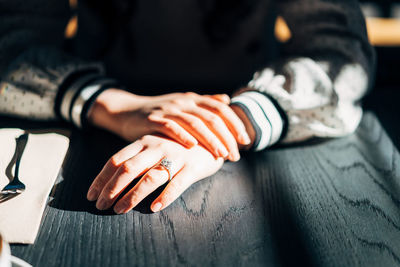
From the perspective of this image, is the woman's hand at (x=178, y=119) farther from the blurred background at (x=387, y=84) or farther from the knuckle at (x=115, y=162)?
the blurred background at (x=387, y=84)

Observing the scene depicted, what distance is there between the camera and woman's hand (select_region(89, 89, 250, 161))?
1.48ft

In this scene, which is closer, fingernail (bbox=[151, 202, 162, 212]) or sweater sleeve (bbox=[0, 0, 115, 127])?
fingernail (bbox=[151, 202, 162, 212])

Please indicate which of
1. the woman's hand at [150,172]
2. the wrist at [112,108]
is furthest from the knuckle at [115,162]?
the wrist at [112,108]

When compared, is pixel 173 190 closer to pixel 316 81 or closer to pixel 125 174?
pixel 125 174

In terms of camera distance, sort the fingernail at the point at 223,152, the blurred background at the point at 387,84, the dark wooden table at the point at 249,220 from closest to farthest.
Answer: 1. the dark wooden table at the point at 249,220
2. the fingernail at the point at 223,152
3. the blurred background at the point at 387,84

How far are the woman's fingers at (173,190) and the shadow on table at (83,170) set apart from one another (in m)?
0.01

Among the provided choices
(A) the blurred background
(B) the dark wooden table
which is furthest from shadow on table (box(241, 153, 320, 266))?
(A) the blurred background

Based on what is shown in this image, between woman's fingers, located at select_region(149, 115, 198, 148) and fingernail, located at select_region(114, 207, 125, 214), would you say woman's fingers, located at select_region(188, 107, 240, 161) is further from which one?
fingernail, located at select_region(114, 207, 125, 214)

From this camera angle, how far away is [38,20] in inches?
25.4

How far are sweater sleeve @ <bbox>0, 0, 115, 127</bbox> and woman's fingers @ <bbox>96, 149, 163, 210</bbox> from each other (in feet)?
0.54

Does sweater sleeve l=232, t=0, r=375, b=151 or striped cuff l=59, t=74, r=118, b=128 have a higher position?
striped cuff l=59, t=74, r=118, b=128

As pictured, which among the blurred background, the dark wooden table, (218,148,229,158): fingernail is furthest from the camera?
the blurred background

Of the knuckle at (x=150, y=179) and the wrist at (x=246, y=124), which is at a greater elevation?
the knuckle at (x=150, y=179)

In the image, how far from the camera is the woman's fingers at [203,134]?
1.46 feet
